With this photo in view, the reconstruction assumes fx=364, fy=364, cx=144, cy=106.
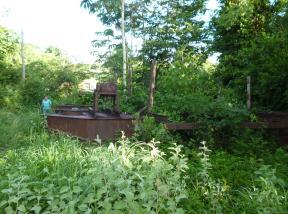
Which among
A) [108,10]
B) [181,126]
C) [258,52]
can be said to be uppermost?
[108,10]

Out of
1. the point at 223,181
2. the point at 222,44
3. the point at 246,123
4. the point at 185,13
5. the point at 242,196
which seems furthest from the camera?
the point at 185,13

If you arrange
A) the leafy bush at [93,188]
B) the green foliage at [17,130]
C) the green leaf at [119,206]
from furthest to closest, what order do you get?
1. the green foliage at [17,130]
2. the leafy bush at [93,188]
3. the green leaf at [119,206]

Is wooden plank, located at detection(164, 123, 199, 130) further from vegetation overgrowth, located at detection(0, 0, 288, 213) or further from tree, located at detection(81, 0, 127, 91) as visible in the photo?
tree, located at detection(81, 0, 127, 91)

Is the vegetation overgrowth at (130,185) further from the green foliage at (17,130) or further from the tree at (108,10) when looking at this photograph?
the tree at (108,10)

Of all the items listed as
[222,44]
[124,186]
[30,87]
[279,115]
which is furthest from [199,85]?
[30,87]

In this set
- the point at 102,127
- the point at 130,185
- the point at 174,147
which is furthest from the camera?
the point at 102,127

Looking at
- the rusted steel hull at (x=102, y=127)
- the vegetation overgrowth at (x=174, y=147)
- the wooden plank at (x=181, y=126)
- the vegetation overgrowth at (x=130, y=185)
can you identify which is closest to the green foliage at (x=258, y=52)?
the vegetation overgrowth at (x=174, y=147)

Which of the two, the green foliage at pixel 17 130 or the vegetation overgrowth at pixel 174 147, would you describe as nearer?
the vegetation overgrowth at pixel 174 147

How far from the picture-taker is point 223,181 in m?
4.83

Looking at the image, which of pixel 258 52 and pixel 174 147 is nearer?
pixel 174 147

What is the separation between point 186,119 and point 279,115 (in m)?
2.68

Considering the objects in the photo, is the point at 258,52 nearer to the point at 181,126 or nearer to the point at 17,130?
the point at 181,126

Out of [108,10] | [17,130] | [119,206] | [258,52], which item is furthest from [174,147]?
[108,10]

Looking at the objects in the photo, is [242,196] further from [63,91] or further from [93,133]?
[63,91]
